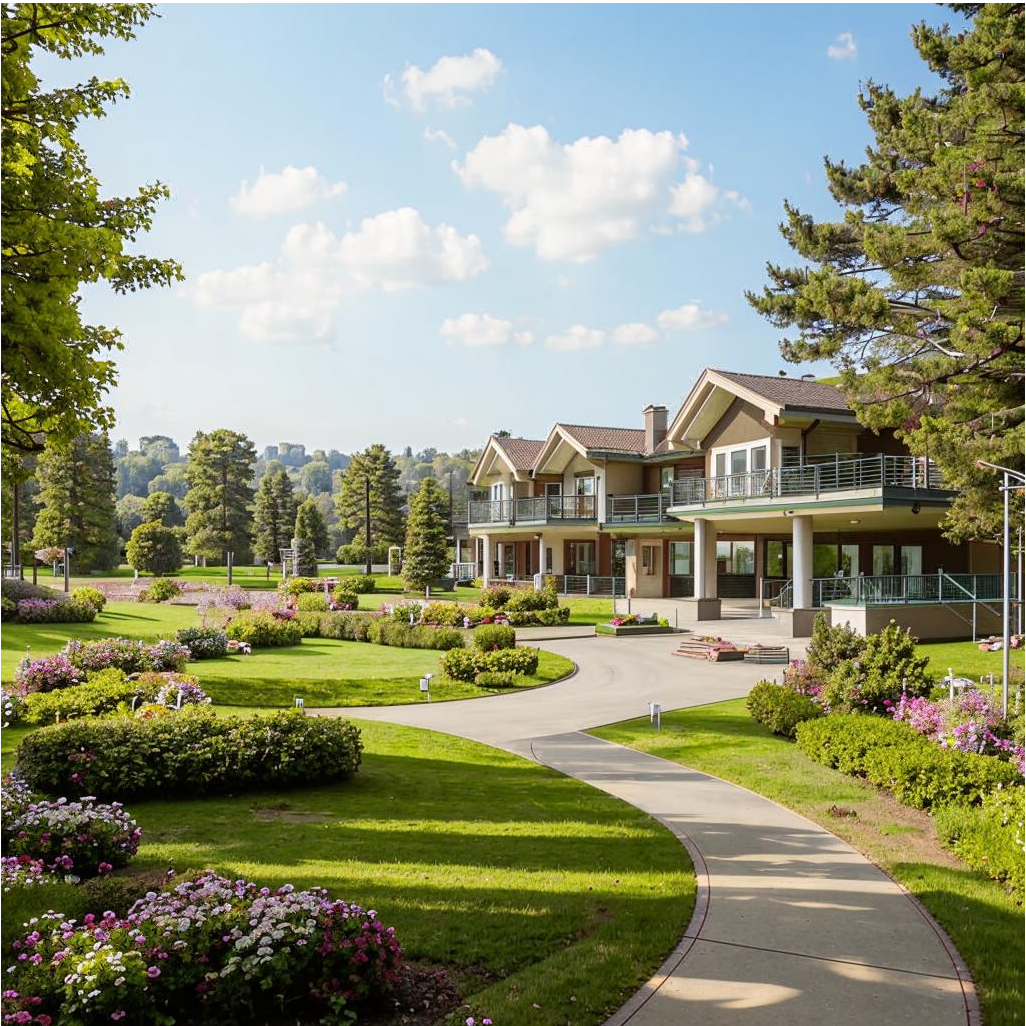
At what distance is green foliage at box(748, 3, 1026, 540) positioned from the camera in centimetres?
1369

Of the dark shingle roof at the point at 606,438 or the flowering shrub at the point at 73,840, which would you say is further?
the dark shingle roof at the point at 606,438

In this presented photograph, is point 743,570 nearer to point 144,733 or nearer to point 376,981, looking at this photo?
point 144,733

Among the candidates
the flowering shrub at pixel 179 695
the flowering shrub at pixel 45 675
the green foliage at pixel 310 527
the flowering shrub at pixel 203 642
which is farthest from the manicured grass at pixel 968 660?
the green foliage at pixel 310 527

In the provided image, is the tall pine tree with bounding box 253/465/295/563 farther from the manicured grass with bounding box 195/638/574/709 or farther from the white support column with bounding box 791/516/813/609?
the white support column with bounding box 791/516/813/609

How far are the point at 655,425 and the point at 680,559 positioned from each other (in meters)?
7.82

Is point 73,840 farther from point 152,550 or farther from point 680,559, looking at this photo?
point 152,550

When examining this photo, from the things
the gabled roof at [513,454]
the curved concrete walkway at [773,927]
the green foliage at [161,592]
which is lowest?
the curved concrete walkway at [773,927]

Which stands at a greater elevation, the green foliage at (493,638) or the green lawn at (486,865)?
the green foliage at (493,638)

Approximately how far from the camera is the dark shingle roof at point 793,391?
33.0m

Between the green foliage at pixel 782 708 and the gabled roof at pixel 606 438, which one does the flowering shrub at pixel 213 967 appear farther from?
the gabled roof at pixel 606 438

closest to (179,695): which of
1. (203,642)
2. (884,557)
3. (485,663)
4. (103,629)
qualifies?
(485,663)

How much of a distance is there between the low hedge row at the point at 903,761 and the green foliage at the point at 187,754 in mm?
7174

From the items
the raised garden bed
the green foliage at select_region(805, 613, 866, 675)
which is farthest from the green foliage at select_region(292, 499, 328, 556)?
the green foliage at select_region(805, 613, 866, 675)

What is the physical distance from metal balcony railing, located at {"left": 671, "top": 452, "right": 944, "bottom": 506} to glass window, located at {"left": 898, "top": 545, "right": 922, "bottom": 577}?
582 cm
